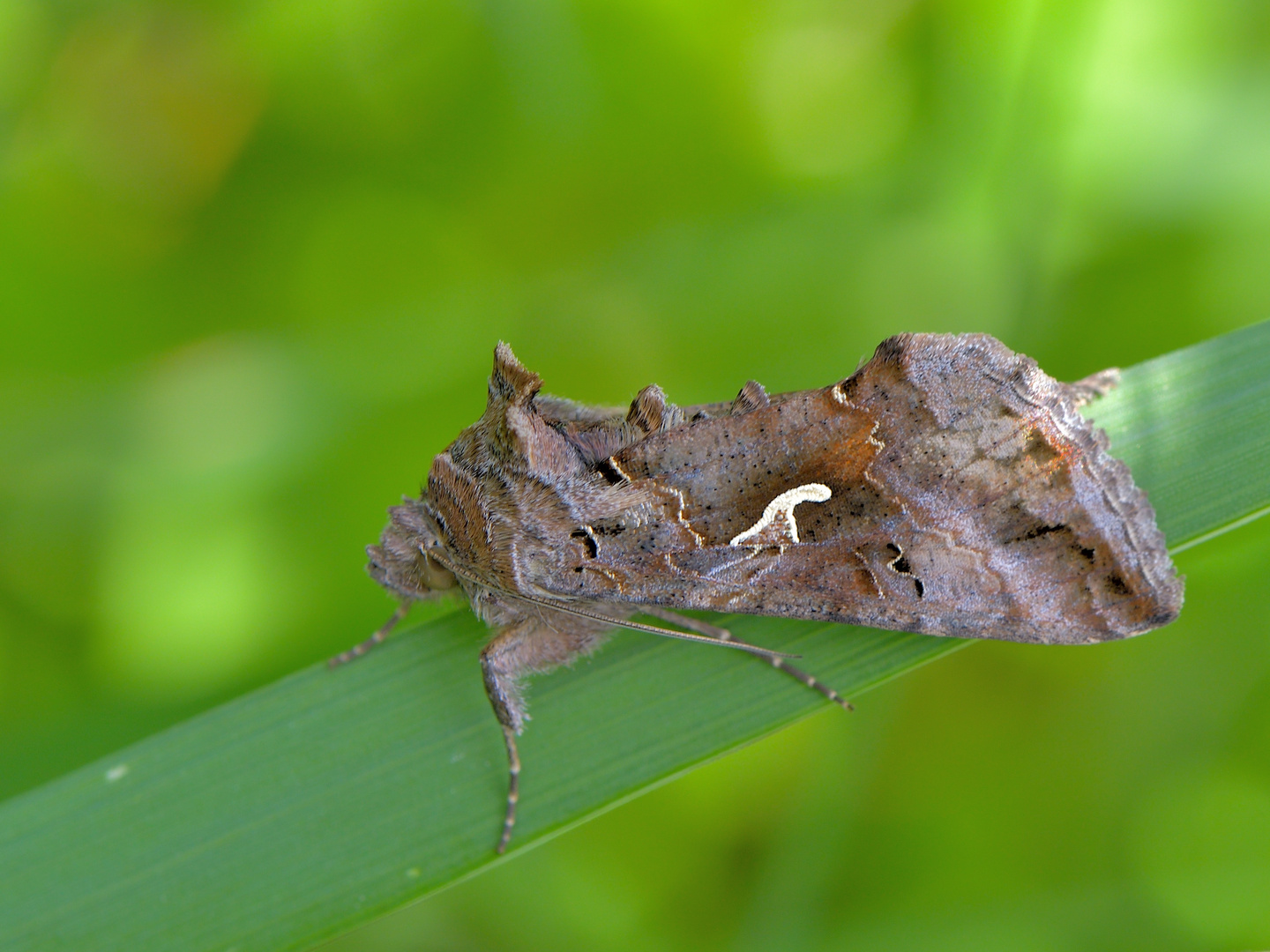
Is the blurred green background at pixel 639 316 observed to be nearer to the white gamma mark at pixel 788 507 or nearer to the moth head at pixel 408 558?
the moth head at pixel 408 558

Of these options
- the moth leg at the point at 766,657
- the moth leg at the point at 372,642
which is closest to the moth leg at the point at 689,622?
the moth leg at the point at 766,657

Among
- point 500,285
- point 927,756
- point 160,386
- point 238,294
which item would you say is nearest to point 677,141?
point 500,285

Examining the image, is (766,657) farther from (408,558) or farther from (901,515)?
(408,558)

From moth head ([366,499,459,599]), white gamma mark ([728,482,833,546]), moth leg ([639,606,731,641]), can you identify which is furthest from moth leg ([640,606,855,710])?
moth head ([366,499,459,599])

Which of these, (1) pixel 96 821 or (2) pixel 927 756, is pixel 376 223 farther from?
(2) pixel 927 756

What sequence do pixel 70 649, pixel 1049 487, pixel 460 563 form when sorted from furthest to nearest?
pixel 70 649
pixel 460 563
pixel 1049 487

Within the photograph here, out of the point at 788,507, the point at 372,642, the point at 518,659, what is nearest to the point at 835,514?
the point at 788,507

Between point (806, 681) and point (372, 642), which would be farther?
point (372, 642)
